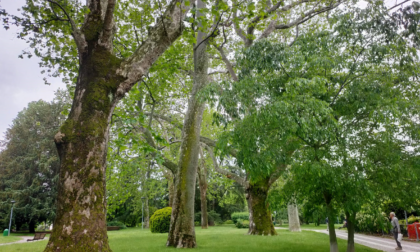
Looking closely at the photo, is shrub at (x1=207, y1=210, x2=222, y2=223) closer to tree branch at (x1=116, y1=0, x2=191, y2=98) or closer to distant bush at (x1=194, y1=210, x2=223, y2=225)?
distant bush at (x1=194, y1=210, x2=223, y2=225)

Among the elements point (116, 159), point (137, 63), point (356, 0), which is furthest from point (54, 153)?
point (356, 0)

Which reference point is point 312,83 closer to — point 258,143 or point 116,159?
point 258,143

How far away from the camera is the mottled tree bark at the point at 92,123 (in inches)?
153

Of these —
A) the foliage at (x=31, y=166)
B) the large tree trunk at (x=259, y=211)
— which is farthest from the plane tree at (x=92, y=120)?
the foliage at (x=31, y=166)

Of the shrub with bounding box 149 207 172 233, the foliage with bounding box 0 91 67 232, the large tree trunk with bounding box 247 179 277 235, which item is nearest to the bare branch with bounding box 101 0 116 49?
the large tree trunk with bounding box 247 179 277 235

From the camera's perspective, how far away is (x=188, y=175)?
10031 mm

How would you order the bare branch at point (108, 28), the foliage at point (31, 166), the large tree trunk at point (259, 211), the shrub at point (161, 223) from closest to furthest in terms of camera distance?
1. the bare branch at point (108, 28)
2. the large tree trunk at point (259, 211)
3. the shrub at point (161, 223)
4. the foliage at point (31, 166)

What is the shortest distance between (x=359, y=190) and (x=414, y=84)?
12.0ft

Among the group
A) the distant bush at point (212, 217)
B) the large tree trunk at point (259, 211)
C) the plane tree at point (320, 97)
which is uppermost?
the plane tree at point (320, 97)

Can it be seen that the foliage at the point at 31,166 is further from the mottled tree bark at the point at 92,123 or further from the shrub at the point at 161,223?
the mottled tree bark at the point at 92,123

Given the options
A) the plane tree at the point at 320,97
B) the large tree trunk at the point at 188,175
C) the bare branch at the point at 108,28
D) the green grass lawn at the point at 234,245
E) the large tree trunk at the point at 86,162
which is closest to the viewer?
the large tree trunk at the point at 86,162

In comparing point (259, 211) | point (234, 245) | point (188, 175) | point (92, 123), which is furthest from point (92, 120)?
point (259, 211)

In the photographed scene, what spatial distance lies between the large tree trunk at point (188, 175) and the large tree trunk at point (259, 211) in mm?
4769

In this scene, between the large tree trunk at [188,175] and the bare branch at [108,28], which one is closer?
the bare branch at [108,28]
